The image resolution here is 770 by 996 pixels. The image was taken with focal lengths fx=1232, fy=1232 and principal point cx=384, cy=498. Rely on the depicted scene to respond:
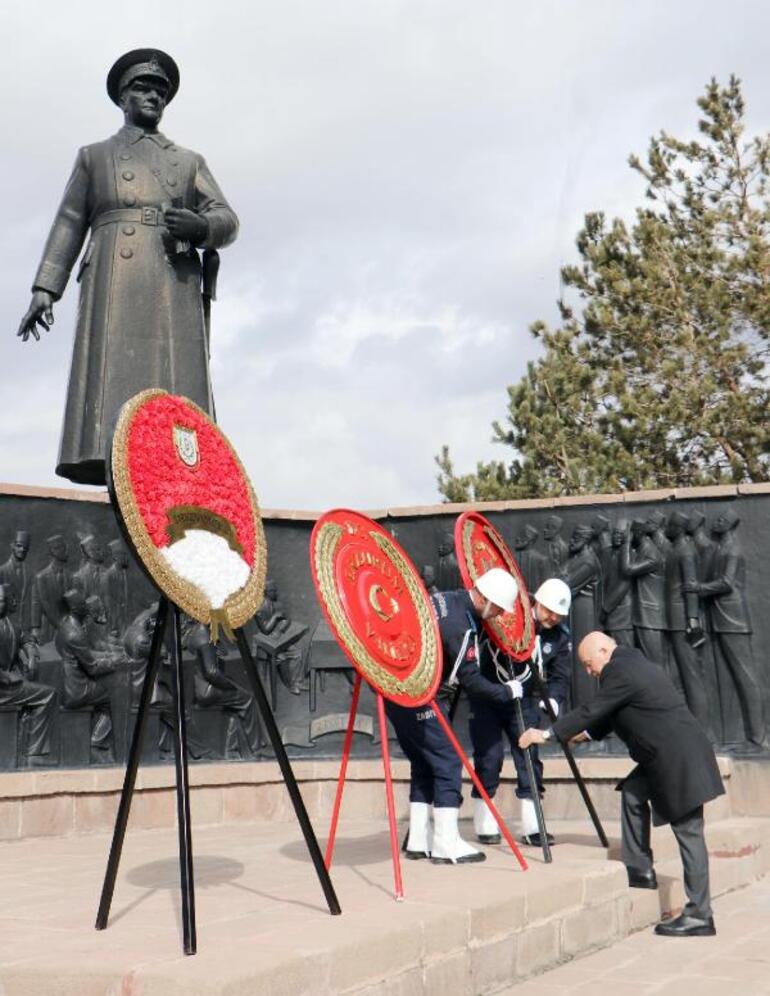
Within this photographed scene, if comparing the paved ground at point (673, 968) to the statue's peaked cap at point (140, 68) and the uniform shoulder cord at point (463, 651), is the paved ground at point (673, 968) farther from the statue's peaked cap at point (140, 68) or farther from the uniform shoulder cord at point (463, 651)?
the statue's peaked cap at point (140, 68)

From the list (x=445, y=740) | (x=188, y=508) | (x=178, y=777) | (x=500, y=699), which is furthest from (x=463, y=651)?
(x=178, y=777)

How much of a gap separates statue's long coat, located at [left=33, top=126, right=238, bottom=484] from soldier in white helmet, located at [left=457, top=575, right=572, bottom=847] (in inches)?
129

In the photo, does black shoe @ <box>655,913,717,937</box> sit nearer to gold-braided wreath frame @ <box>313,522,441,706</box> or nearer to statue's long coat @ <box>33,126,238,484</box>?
gold-braided wreath frame @ <box>313,522,441,706</box>

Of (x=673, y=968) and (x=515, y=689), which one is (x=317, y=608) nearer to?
(x=515, y=689)

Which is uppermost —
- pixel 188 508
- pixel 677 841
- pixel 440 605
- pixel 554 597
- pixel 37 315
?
pixel 37 315

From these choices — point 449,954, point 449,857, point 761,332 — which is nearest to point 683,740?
point 449,857

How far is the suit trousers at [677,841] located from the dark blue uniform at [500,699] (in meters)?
0.84

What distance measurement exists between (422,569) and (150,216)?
4.85m

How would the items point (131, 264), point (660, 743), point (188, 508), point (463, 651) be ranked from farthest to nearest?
point (131, 264), point (463, 651), point (660, 743), point (188, 508)

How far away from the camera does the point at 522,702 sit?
28.4 feet

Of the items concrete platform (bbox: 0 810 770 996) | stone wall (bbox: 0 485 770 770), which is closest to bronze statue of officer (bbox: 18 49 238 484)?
stone wall (bbox: 0 485 770 770)

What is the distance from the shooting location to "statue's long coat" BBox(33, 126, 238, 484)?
9.74 metres

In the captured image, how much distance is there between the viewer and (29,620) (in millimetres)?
10594

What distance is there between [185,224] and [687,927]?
627 cm
